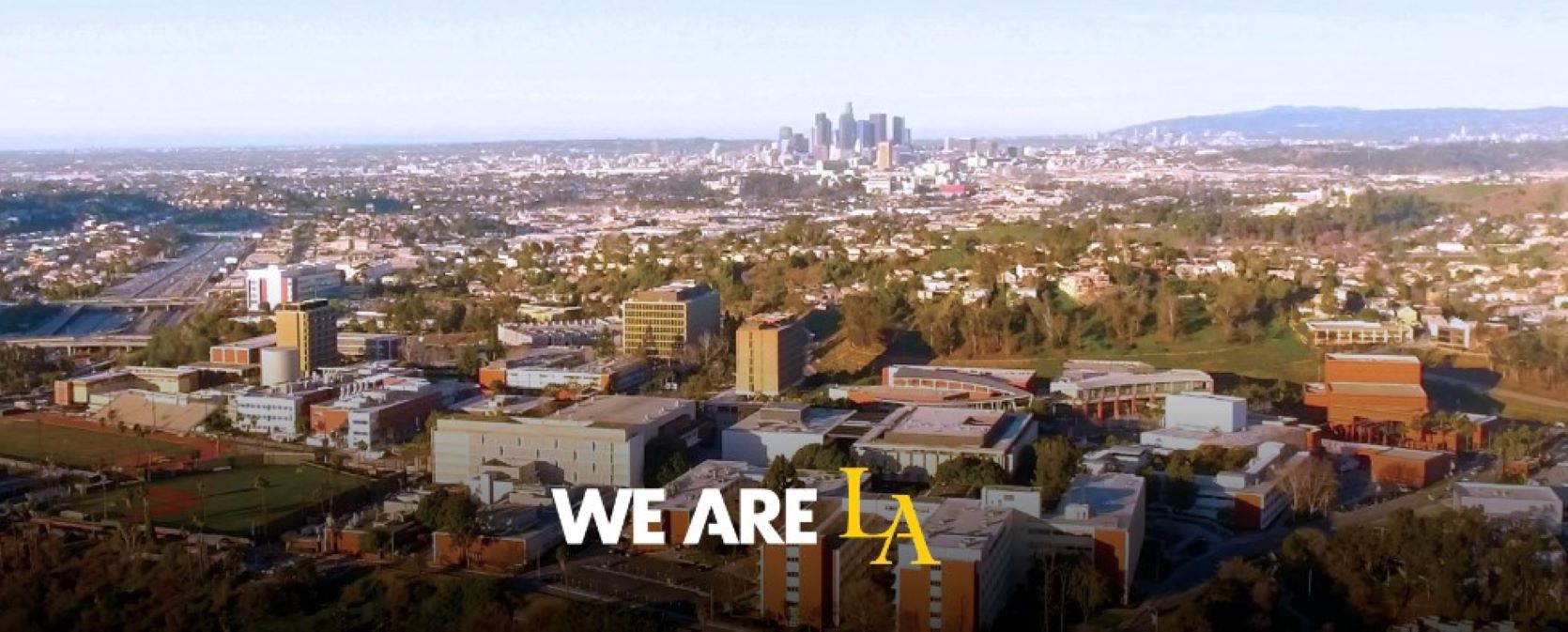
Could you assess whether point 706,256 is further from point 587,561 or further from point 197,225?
point 197,225

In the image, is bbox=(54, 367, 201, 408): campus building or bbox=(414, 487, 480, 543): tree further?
bbox=(54, 367, 201, 408): campus building

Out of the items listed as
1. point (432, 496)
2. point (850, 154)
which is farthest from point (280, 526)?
point (850, 154)

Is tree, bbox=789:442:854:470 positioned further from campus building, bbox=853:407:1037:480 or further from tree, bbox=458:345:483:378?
tree, bbox=458:345:483:378

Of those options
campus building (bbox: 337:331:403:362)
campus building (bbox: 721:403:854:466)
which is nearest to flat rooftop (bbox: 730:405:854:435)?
campus building (bbox: 721:403:854:466)

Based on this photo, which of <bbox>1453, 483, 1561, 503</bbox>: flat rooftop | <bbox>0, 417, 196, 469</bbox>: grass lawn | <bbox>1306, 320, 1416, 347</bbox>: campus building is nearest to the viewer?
<bbox>1453, 483, 1561, 503</bbox>: flat rooftop

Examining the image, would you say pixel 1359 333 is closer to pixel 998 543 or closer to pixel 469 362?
pixel 469 362

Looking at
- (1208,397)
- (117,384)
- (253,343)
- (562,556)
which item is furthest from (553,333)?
(562,556)

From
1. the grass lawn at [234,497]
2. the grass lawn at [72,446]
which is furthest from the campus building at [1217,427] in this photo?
the grass lawn at [72,446]
